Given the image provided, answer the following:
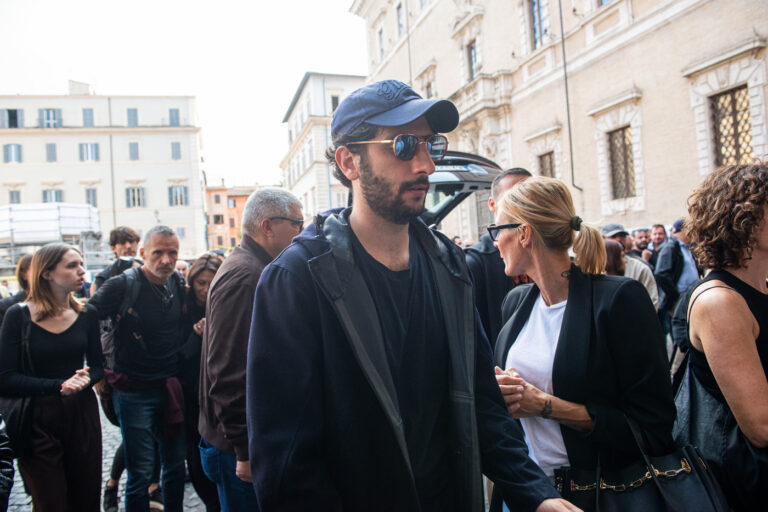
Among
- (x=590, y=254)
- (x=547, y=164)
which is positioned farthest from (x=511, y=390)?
(x=547, y=164)

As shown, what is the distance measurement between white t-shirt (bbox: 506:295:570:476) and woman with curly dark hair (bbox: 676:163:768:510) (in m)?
0.51

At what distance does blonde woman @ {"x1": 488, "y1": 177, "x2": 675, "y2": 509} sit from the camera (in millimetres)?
1879

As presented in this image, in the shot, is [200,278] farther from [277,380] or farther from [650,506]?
[650,506]

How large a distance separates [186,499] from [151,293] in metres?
1.93

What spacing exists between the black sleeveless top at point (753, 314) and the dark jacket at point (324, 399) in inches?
44.8

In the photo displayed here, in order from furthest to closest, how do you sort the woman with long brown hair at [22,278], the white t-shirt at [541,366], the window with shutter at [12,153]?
1. the window with shutter at [12,153]
2. the woman with long brown hair at [22,278]
3. the white t-shirt at [541,366]

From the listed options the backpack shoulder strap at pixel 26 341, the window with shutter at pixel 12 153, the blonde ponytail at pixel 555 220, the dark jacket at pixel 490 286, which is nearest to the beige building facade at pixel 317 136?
the window with shutter at pixel 12 153

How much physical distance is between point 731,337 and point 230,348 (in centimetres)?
213

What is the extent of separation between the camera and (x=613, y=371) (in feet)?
6.39

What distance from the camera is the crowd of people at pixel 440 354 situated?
1.39 m

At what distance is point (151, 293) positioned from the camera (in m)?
3.76

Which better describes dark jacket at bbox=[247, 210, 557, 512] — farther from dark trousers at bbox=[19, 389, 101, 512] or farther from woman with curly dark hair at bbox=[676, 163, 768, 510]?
dark trousers at bbox=[19, 389, 101, 512]

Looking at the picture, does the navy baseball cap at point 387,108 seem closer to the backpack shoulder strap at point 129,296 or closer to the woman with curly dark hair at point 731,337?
the woman with curly dark hair at point 731,337

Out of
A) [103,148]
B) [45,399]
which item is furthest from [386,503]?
[103,148]
